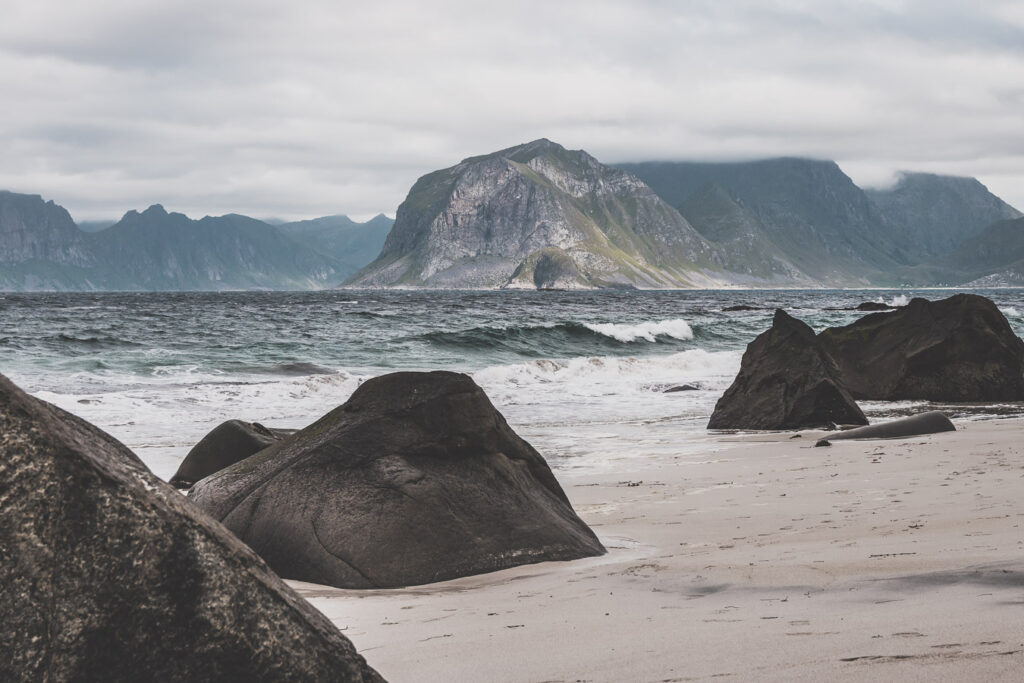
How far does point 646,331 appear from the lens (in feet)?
144

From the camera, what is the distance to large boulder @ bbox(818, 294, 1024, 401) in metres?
16.9

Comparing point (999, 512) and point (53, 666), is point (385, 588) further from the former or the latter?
point (999, 512)

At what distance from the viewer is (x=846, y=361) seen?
60.6 ft

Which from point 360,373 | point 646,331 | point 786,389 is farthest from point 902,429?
point 646,331

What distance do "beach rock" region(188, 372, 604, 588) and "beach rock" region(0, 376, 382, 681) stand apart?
2801 mm

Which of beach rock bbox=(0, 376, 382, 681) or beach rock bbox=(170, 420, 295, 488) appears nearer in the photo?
beach rock bbox=(0, 376, 382, 681)

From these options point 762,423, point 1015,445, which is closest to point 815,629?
point 1015,445

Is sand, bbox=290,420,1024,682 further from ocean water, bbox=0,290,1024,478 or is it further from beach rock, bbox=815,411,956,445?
ocean water, bbox=0,290,1024,478

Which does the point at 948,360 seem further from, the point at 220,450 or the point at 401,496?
the point at 401,496

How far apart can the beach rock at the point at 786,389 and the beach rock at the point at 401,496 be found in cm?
775

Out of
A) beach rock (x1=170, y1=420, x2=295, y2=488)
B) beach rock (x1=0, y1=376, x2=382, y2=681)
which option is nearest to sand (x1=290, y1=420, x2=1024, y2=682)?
beach rock (x1=0, y1=376, x2=382, y2=681)

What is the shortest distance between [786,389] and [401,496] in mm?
9344

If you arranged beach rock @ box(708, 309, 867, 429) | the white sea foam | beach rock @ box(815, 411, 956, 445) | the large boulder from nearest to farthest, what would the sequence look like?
beach rock @ box(815, 411, 956, 445), beach rock @ box(708, 309, 867, 429), the large boulder, the white sea foam

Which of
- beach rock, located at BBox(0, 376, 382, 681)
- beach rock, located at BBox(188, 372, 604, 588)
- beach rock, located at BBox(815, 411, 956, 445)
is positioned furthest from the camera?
beach rock, located at BBox(815, 411, 956, 445)
